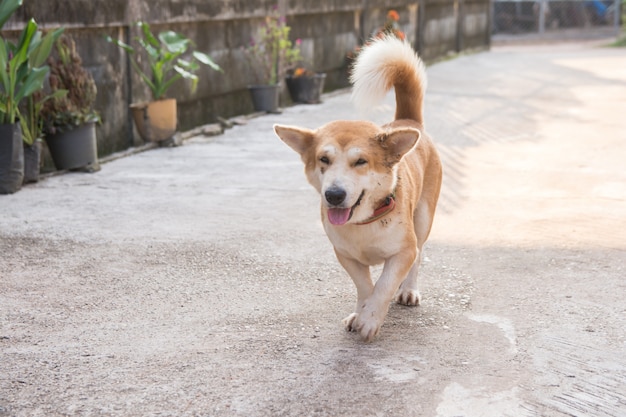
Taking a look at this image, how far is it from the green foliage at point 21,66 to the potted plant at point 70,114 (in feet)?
1.35

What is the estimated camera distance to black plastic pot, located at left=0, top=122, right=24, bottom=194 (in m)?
6.55

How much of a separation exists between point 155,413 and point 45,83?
4.96 meters

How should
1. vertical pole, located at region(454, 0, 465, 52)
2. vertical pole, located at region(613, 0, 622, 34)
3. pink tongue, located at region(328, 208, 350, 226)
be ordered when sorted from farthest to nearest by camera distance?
1. vertical pole, located at region(613, 0, 622, 34)
2. vertical pole, located at region(454, 0, 465, 52)
3. pink tongue, located at region(328, 208, 350, 226)

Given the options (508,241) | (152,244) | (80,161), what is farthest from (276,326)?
(80,161)

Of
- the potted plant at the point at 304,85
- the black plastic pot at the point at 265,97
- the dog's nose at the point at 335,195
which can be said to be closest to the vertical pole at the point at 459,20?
the potted plant at the point at 304,85

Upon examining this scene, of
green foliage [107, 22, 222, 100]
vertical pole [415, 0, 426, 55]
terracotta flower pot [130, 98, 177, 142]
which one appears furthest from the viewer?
vertical pole [415, 0, 426, 55]

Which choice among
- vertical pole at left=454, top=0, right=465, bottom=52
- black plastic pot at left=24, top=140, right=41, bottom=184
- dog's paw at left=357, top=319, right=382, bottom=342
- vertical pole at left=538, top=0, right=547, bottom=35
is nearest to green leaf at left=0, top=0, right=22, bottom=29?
black plastic pot at left=24, top=140, right=41, bottom=184

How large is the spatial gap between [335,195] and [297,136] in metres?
0.42

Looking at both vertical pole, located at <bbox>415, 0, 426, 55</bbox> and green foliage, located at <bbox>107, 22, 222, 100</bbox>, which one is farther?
vertical pole, located at <bbox>415, 0, 426, 55</bbox>

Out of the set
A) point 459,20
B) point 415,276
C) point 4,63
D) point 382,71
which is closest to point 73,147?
point 4,63

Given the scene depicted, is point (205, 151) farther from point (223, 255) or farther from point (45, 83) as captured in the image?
point (223, 255)

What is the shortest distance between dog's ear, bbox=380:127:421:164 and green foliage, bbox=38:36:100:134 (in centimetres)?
407

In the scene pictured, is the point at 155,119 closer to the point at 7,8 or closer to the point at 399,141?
the point at 7,8

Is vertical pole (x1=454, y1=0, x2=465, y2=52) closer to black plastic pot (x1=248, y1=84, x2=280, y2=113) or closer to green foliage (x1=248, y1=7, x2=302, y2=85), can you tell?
green foliage (x1=248, y1=7, x2=302, y2=85)
